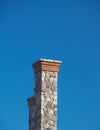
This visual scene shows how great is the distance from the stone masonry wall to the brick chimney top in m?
0.12

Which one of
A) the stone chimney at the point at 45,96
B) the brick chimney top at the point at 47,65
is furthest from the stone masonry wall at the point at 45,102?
the brick chimney top at the point at 47,65

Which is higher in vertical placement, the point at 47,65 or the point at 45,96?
the point at 47,65

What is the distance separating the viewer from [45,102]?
12.4 meters

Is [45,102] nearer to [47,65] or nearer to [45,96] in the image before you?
[45,96]

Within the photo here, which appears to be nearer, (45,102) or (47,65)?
(45,102)

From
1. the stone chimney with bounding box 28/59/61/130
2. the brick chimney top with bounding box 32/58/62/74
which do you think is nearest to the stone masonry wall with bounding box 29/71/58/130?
the stone chimney with bounding box 28/59/61/130

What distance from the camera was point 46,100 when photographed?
12398 millimetres

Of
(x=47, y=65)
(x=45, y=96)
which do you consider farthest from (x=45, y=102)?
(x=47, y=65)

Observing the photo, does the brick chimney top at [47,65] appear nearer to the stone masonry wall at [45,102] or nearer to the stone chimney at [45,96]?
the stone chimney at [45,96]

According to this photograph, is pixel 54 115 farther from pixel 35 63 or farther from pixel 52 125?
pixel 35 63

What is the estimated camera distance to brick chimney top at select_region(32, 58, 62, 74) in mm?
12445

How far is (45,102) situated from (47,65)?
1.10 meters

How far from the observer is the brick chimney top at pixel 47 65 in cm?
1245

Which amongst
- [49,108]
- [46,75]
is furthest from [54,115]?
[46,75]
